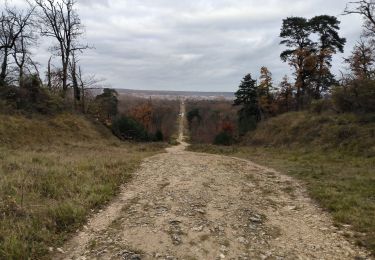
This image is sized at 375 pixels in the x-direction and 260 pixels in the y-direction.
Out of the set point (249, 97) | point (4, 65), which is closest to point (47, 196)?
point (4, 65)

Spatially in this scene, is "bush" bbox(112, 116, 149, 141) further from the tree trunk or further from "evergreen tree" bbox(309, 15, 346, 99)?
"evergreen tree" bbox(309, 15, 346, 99)

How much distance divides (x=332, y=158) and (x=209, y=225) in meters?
12.5

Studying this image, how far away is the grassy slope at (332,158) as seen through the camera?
9500 millimetres

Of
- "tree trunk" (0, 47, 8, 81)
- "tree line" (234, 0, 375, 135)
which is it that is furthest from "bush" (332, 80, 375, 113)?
"tree trunk" (0, 47, 8, 81)

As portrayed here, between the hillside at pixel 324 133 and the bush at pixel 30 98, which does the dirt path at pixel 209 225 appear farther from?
the bush at pixel 30 98

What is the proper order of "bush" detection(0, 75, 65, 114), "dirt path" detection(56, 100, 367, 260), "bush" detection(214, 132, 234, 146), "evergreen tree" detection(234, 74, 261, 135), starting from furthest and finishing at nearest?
1. "evergreen tree" detection(234, 74, 261, 135)
2. "bush" detection(214, 132, 234, 146)
3. "bush" detection(0, 75, 65, 114)
4. "dirt path" detection(56, 100, 367, 260)

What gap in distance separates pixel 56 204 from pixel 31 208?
58 centimetres

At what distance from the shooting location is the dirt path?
277 inches

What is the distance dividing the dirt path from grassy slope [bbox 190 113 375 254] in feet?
1.83

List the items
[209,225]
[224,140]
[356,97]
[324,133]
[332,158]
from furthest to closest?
[224,140] < [356,97] < [324,133] < [332,158] < [209,225]

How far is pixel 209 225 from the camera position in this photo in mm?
8281

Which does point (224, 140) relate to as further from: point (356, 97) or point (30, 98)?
point (30, 98)

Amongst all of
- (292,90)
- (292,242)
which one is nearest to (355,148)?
(292,242)

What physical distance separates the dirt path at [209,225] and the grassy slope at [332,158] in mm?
558
